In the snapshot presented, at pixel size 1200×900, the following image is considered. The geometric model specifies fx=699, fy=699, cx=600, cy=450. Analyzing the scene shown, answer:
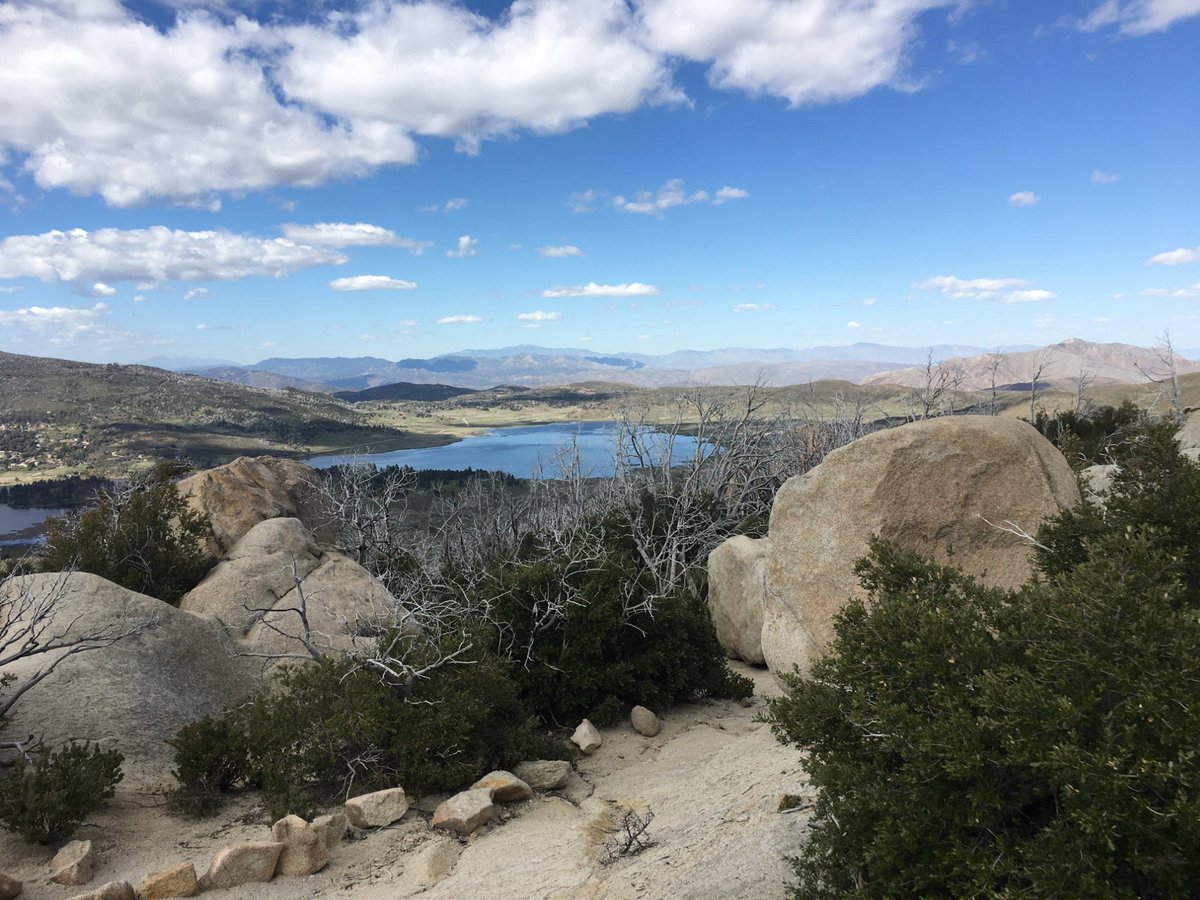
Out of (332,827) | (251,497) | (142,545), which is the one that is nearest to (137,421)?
(251,497)

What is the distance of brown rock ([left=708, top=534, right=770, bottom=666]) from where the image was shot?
568 inches

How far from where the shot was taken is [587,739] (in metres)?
10.3

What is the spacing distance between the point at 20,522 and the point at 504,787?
7197 cm

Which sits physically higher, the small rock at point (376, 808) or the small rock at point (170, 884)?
the small rock at point (170, 884)

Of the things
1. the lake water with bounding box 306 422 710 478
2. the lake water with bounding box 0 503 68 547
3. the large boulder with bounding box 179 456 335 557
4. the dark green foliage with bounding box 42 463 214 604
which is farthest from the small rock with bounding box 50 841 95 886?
the lake water with bounding box 306 422 710 478

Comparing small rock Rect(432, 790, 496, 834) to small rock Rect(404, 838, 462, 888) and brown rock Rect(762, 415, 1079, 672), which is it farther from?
brown rock Rect(762, 415, 1079, 672)

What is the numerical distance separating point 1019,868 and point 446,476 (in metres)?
67.5

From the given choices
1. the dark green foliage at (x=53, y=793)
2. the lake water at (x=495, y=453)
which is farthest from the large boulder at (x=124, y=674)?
the lake water at (x=495, y=453)

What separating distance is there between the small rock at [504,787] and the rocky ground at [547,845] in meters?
0.14

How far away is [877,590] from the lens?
19.1 feet

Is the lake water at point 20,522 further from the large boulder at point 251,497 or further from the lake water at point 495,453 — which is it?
the large boulder at point 251,497

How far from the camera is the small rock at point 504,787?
8.07m

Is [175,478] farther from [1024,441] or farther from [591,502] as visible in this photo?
[1024,441]

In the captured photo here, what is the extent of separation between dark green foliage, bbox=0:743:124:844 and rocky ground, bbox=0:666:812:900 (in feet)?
0.57
